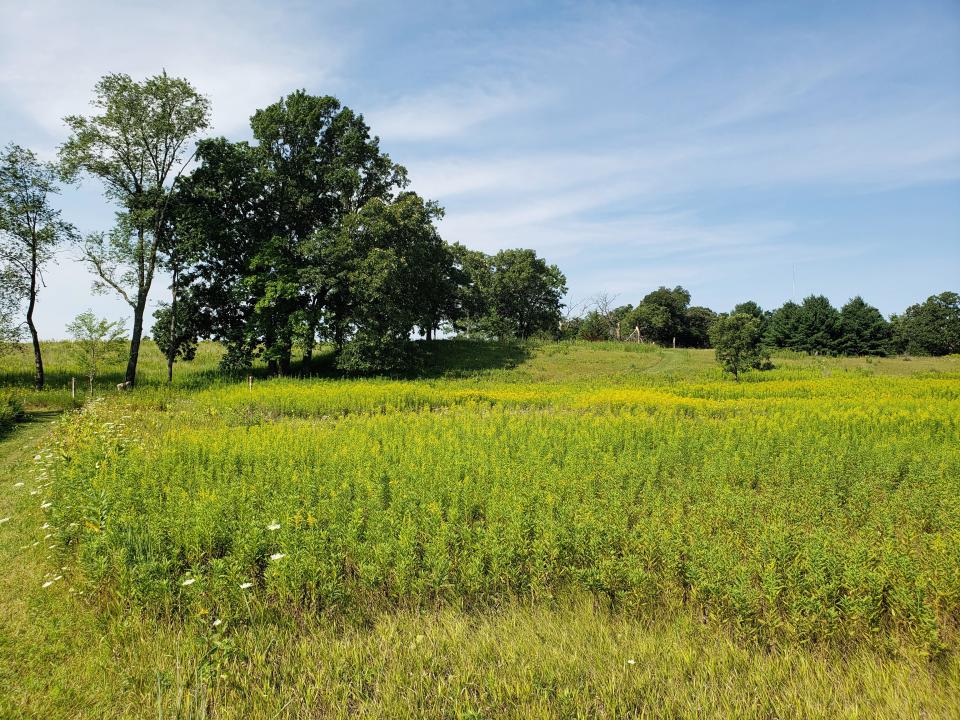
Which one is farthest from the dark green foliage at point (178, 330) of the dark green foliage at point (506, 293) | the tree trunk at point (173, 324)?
the dark green foliage at point (506, 293)

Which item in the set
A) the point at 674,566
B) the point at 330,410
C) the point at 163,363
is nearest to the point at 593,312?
the point at 163,363

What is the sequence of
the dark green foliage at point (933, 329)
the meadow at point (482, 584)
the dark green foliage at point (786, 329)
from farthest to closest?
the dark green foliage at point (933, 329)
the dark green foliage at point (786, 329)
the meadow at point (482, 584)

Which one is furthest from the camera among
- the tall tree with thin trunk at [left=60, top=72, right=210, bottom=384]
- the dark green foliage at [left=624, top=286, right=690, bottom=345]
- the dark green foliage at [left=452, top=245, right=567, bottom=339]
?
the dark green foliage at [left=624, top=286, right=690, bottom=345]

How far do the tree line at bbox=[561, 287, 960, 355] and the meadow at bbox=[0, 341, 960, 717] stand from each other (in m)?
46.3

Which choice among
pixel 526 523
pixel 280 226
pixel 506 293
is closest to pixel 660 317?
pixel 506 293

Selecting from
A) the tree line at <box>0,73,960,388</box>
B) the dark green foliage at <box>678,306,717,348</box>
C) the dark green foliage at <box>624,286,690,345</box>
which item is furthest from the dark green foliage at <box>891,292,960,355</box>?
the tree line at <box>0,73,960,388</box>

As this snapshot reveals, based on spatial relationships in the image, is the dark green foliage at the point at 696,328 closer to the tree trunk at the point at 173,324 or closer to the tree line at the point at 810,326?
the tree line at the point at 810,326

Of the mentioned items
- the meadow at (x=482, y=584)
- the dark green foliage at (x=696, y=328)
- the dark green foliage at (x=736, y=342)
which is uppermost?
the dark green foliage at (x=696, y=328)

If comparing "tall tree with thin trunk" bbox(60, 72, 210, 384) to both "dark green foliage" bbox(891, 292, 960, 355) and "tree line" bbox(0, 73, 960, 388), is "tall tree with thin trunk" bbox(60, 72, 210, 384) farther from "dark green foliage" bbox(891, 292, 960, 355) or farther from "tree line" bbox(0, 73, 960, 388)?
"dark green foliage" bbox(891, 292, 960, 355)

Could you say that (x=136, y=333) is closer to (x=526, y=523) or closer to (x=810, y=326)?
(x=526, y=523)

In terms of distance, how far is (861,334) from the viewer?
6019 centimetres

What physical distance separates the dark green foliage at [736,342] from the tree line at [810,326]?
871 inches

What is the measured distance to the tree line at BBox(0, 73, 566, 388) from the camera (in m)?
25.0

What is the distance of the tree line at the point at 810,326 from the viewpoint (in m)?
59.4
